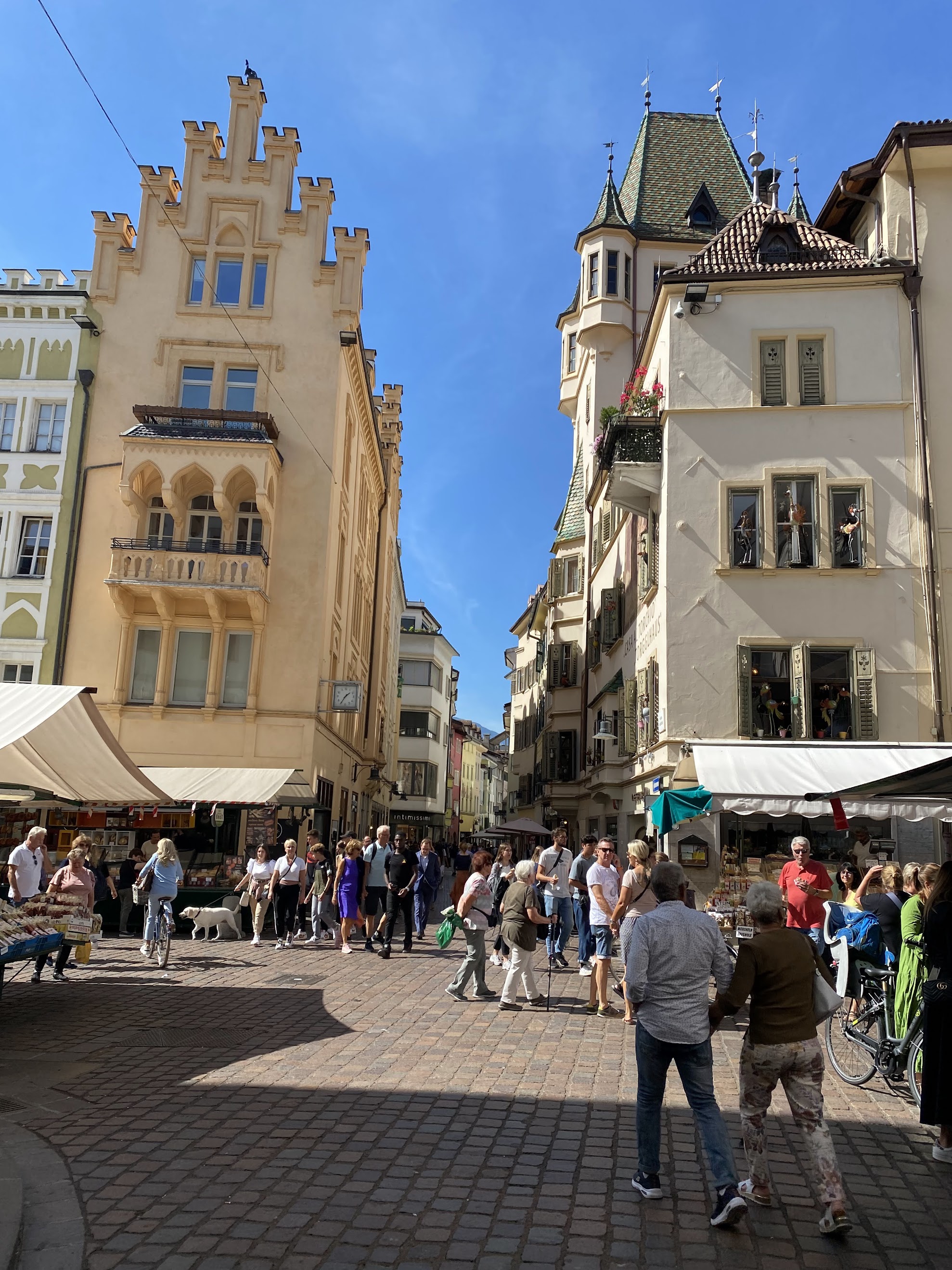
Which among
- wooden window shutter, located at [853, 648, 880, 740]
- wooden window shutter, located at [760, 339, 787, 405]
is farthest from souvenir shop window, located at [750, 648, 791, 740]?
wooden window shutter, located at [760, 339, 787, 405]

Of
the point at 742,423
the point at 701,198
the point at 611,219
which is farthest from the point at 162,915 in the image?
the point at 701,198

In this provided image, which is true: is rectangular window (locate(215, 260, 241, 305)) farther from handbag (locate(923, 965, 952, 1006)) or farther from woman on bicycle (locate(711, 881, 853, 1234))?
woman on bicycle (locate(711, 881, 853, 1234))

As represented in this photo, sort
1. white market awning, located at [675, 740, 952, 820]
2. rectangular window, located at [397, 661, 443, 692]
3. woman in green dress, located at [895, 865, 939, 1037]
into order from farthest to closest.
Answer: rectangular window, located at [397, 661, 443, 692] < white market awning, located at [675, 740, 952, 820] < woman in green dress, located at [895, 865, 939, 1037]

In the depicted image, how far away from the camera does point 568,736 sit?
39125 mm

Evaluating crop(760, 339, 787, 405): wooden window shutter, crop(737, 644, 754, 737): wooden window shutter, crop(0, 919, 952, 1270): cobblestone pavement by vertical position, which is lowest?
crop(0, 919, 952, 1270): cobblestone pavement

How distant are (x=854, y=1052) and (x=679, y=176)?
1411 inches

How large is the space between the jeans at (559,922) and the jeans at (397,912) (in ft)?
8.13

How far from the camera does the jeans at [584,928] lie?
1554 cm

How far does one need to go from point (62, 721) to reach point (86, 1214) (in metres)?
8.82

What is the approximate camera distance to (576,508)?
41688mm

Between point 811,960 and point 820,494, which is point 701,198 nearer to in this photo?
point 820,494

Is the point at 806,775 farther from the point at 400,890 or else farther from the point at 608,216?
the point at 608,216

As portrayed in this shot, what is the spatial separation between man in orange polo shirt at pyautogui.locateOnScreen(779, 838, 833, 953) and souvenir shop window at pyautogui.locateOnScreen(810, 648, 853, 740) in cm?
847

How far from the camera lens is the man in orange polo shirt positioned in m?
11.7
